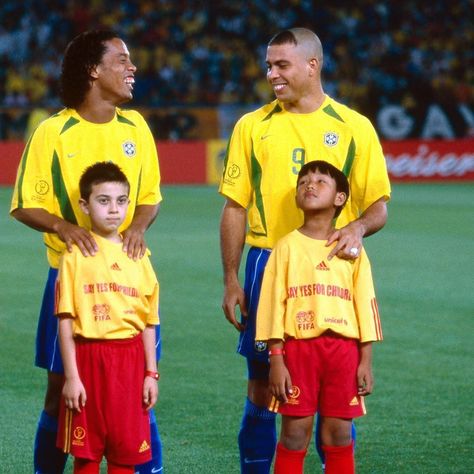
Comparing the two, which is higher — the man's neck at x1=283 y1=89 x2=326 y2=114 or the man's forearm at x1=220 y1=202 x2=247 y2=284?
the man's neck at x1=283 y1=89 x2=326 y2=114

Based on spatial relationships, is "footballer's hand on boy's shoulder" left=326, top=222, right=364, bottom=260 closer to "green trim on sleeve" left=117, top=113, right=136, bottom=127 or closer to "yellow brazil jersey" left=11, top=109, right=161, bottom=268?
"yellow brazil jersey" left=11, top=109, right=161, bottom=268

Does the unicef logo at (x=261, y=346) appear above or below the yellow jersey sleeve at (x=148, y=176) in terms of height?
below

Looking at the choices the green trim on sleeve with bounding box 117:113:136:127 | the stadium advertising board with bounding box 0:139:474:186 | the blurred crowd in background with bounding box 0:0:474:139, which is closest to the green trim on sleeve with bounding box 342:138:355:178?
the green trim on sleeve with bounding box 117:113:136:127

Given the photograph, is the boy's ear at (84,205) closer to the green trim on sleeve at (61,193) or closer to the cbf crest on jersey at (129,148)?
the green trim on sleeve at (61,193)

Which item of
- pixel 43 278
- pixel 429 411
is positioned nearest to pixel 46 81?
pixel 43 278

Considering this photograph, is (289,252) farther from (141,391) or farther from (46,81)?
(46,81)

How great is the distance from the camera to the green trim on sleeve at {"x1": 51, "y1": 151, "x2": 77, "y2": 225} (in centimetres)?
509

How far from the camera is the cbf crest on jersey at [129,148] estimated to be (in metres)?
5.16

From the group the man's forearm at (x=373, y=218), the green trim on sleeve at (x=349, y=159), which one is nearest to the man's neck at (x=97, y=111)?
the green trim on sleeve at (x=349, y=159)

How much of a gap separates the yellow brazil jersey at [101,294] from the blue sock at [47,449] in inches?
26.4

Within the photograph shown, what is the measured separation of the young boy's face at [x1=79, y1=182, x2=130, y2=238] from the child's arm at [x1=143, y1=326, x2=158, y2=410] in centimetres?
45

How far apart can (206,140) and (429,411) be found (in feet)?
68.4

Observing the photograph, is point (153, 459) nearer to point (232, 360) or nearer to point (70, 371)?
point (70, 371)

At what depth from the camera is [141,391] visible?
482 centimetres
